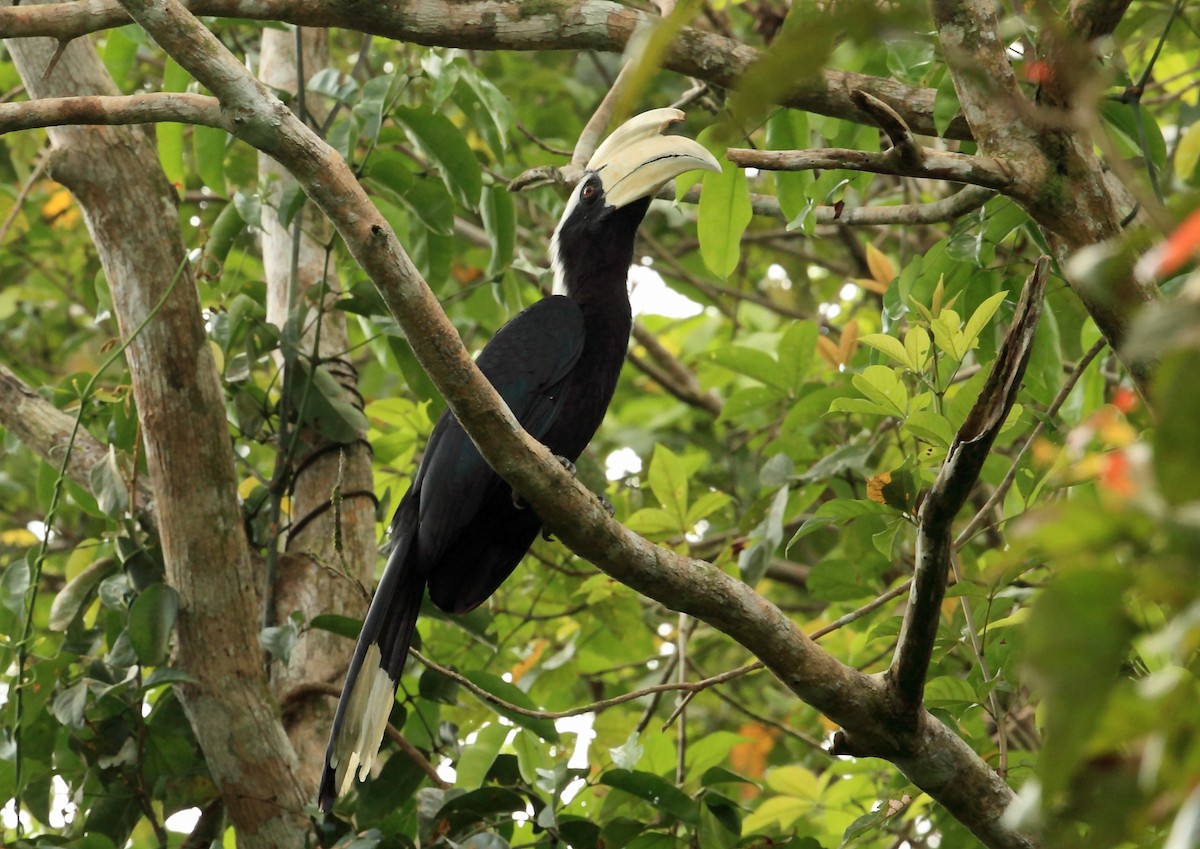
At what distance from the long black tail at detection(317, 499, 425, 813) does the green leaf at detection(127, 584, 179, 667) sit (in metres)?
0.46

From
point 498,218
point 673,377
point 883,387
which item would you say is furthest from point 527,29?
point 673,377

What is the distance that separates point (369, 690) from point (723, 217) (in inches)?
56.1

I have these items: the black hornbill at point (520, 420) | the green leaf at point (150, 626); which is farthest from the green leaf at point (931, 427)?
the green leaf at point (150, 626)

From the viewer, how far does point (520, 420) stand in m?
3.50

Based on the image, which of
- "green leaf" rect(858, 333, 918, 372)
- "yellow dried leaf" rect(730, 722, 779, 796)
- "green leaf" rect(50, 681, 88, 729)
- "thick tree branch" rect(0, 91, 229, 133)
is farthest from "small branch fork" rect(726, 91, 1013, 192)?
"yellow dried leaf" rect(730, 722, 779, 796)

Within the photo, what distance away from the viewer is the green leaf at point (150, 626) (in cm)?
309

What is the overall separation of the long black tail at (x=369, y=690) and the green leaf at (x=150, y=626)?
46cm

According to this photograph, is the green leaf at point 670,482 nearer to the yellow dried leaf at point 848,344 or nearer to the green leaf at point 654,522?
the green leaf at point 654,522

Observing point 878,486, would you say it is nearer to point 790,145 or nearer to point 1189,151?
point 790,145

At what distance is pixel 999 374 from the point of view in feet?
6.57

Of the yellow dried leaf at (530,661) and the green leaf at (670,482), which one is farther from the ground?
the yellow dried leaf at (530,661)

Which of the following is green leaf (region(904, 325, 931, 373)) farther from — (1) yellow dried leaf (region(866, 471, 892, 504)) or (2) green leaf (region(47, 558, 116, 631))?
(2) green leaf (region(47, 558, 116, 631))

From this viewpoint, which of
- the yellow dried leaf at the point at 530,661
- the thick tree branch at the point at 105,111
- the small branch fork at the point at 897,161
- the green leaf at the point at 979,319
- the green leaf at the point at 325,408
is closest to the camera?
the small branch fork at the point at 897,161

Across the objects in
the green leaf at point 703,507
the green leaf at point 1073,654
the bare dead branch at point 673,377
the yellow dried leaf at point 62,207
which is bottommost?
the green leaf at point 1073,654
